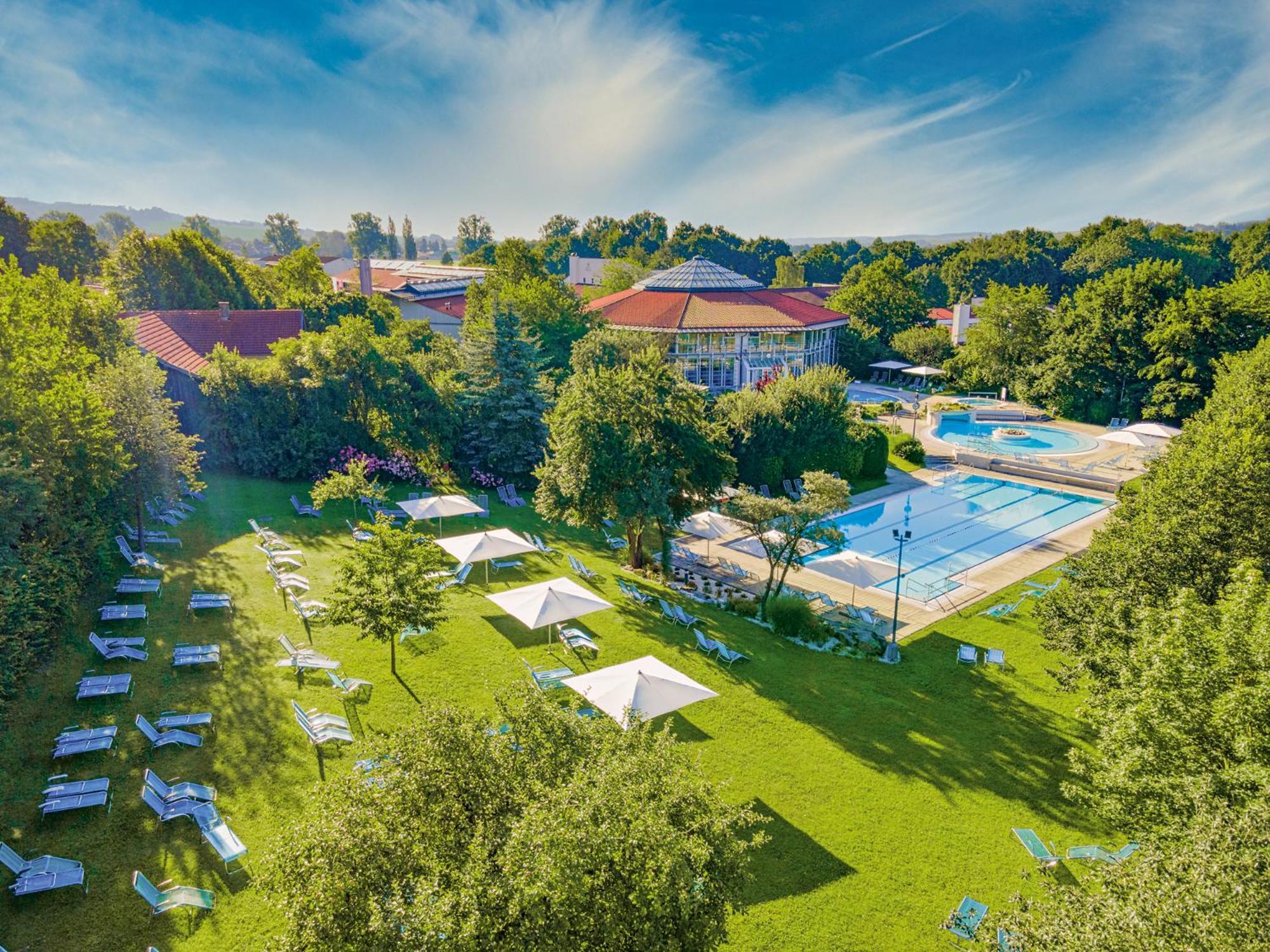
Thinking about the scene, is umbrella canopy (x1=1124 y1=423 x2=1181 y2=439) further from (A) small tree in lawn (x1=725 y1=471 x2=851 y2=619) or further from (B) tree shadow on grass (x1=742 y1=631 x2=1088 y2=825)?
(A) small tree in lawn (x1=725 y1=471 x2=851 y2=619)

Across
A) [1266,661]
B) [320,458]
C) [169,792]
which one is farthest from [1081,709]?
[320,458]

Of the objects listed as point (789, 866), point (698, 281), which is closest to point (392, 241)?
point (698, 281)

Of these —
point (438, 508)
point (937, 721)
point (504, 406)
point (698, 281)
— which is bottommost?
point (937, 721)

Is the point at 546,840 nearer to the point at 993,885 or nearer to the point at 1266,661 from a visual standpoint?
the point at 993,885

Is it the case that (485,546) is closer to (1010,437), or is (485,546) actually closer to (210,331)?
(210,331)

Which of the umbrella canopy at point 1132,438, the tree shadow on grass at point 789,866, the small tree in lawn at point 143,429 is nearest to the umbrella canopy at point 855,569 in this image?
the tree shadow on grass at point 789,866

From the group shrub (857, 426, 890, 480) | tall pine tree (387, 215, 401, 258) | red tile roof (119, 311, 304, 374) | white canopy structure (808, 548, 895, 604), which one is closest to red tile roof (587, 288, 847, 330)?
shrub (857, 426, 890, 480)
